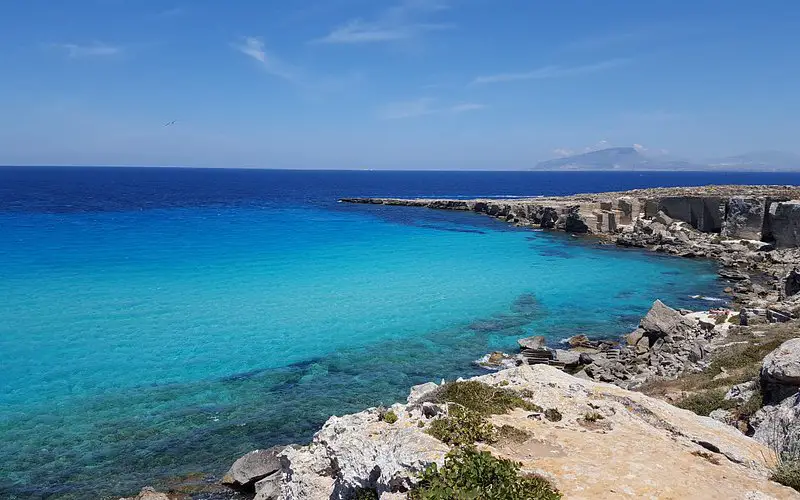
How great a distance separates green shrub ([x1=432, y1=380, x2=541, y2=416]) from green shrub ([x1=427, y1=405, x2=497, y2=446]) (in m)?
0.61

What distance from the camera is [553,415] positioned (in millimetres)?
12242

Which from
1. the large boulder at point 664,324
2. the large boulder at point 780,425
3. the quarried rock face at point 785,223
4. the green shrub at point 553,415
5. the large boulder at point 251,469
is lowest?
the large boulder at point 251,469

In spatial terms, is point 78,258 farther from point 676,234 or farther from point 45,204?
point 45,204

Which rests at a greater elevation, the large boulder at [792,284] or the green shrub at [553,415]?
the green shrub at [553,415]

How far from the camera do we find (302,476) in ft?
38.4

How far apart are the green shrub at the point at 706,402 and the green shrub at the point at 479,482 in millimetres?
10196

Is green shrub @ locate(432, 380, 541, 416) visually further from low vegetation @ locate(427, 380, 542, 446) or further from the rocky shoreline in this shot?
the rocky shoreline

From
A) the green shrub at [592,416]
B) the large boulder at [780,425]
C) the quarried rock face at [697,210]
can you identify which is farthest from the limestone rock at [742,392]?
the quarried rock face at [697,210]

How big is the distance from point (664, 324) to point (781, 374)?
45.5ft

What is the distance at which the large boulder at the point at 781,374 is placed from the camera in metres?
14.3

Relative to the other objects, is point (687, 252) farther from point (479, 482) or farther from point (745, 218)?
point (479, 482)

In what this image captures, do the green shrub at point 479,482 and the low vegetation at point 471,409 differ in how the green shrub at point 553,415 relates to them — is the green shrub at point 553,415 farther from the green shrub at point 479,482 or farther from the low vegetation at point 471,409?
the green shrub at point 479,482

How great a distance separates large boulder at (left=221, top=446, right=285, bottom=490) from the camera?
16078 mm

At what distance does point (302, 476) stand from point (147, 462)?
907 cm
